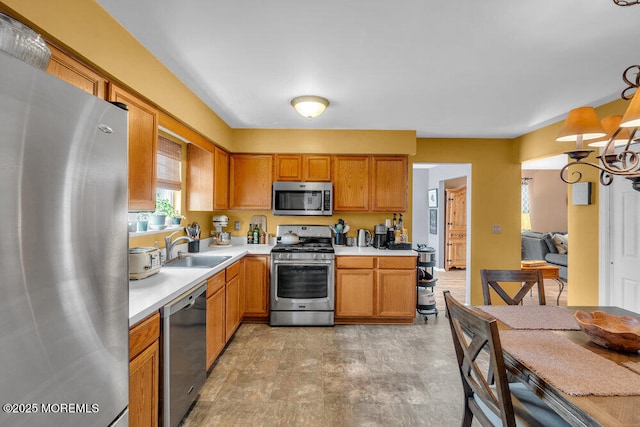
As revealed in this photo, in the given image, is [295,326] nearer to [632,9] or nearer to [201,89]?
[201,89]

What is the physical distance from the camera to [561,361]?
4.30 feet

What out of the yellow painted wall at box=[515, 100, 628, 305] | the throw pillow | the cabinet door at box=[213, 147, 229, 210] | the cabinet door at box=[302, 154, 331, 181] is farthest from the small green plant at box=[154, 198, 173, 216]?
the throw pillow

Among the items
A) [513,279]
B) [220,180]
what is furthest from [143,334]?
[220,180]

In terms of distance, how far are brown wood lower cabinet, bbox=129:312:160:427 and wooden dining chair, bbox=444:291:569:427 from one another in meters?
1.45

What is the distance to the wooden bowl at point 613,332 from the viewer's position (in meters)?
1.37

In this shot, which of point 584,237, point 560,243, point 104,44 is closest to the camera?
point 104,44

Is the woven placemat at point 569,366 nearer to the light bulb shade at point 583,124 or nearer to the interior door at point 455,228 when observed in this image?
the light bulb shade at point 583,124

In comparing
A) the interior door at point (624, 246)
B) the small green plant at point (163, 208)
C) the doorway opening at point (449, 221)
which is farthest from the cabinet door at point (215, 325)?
the doorway opening at point (449, 221)

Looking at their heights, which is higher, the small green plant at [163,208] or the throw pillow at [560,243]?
the small green plant at [163,208]

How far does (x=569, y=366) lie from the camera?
1270 millimetres

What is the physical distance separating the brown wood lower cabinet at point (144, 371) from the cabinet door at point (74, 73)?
120 cm

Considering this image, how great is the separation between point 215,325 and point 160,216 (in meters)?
1.08

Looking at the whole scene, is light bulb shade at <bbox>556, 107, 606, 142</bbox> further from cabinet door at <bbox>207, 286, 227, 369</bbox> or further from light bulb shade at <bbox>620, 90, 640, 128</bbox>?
cabinet door at <bbox>207, 286, 227, 369</bbox>

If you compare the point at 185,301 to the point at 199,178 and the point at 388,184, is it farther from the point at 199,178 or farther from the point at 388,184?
the point at 388,184
